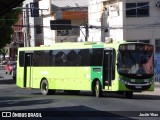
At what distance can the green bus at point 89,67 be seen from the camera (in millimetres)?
28391

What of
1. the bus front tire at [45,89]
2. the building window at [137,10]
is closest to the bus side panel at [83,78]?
the bus front tire at [45,89]

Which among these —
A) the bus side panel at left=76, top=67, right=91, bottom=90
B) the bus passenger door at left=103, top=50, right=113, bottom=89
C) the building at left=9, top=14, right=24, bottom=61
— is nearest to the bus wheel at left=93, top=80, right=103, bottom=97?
the bus passenger door at left=103, top=50, right=113, bottom=89

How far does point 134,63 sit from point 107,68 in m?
1.61

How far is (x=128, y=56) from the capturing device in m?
28.5

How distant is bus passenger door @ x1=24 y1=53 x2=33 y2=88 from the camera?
3478cm

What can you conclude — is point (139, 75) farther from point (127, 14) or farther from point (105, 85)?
point (127, 14)

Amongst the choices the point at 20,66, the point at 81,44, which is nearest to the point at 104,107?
the point at 81,44

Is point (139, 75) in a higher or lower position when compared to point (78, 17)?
lower

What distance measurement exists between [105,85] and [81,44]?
11.7ft

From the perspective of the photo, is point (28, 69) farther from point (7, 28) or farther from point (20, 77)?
point (7, 28)

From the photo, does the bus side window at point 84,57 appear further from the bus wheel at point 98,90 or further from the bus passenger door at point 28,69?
the bus passenger door at point 28,69

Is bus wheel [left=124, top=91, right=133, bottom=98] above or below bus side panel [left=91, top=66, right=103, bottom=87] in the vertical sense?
below

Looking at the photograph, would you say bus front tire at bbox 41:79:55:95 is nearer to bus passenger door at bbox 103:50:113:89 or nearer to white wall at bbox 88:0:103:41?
bus passenger door at bbox 103:50:113:89

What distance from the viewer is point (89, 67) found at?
30.3 m
